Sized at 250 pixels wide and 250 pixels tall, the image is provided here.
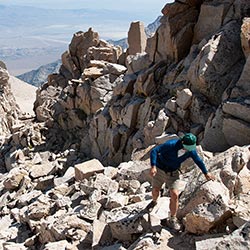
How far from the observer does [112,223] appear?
Answer: 1158 cm

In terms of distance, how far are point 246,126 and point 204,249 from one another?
7186 millimetres

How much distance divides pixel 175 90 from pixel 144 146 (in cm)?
335

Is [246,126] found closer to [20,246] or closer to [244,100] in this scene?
[244,100]

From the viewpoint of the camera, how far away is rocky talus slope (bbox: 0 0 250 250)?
10.5 m

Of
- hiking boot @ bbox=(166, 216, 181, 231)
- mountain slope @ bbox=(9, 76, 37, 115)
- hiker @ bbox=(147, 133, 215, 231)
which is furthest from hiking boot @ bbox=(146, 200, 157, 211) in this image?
mountain slope @ bbox=(9, 76, 37, 115)

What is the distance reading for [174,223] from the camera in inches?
413

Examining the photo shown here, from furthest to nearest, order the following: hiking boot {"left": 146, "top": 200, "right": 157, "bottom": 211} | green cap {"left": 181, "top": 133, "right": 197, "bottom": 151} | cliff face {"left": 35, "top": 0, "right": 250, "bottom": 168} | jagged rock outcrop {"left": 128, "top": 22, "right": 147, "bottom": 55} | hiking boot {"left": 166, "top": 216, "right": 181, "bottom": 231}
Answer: jagged rock outcrop {"left": 128, "top": 22, "right": 147, "bottom": 55} → cliff face {"left": 35, "top": 0, "right": 250, "bottom": 168} → hiking boot {"left": 146, "top": 200, "right": 157, "bottom": 211} → hiking boot {"left": 166, "top": 216, "right": 181, "bottom": 231} → green cap {"left": 181, "top": 133, "right": 197, "bottom": 151}

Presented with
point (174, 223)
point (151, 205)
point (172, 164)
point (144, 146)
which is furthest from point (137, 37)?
point (174, 223)

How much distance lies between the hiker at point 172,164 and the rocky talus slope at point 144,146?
0.32m

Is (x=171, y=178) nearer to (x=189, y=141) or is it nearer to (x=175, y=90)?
(x=189, y=141)

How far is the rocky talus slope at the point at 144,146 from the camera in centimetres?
1048

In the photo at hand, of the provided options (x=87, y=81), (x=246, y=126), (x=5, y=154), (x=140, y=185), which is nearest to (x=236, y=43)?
(x=246, y=126)

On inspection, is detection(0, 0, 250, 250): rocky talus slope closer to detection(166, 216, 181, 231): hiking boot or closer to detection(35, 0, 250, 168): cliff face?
detection(35, 0, 250, 168): cliff face

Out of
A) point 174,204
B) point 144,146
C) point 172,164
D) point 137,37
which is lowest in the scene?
point 144,146
